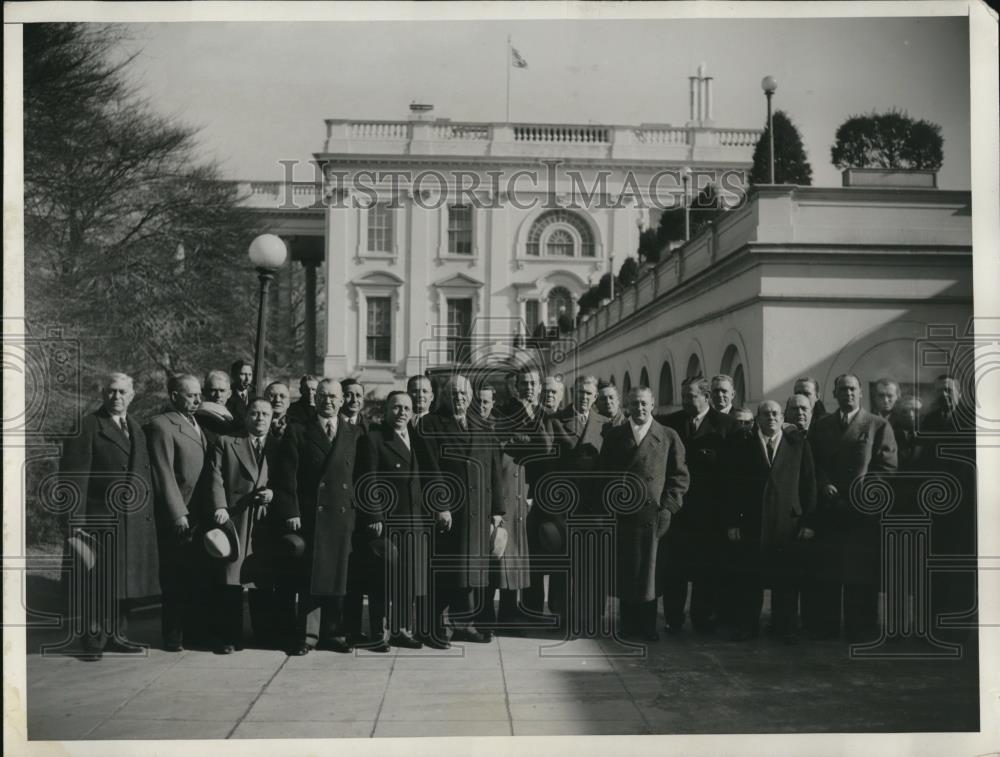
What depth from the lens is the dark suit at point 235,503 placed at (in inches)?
265

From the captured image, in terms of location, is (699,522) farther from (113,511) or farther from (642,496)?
(113,511)

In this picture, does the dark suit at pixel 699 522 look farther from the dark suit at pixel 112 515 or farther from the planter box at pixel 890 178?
the dark suit at pixel 112 515

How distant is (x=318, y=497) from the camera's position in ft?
22.2

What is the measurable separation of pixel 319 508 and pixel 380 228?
7.11ft

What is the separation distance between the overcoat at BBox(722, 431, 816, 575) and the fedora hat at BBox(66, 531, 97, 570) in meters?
3.88

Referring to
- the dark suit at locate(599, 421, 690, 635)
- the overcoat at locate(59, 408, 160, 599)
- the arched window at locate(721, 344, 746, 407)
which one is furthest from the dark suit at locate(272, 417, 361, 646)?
the arched window at locate(721, 344, 746, 407)

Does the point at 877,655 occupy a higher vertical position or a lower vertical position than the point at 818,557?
lower

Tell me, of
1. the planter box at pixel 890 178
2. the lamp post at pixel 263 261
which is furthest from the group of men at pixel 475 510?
the planter box at pixel 890 178

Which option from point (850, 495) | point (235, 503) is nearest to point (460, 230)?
point (235, 503)

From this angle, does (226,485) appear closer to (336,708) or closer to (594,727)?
(336,708)

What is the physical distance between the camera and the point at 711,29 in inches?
283

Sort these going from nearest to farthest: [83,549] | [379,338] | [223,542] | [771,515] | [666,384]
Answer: [223,542], [83,549], [771,515], [379,338], [666,384]

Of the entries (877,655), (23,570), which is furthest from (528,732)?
(23,570)

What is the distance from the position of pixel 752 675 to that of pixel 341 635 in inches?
96.0
